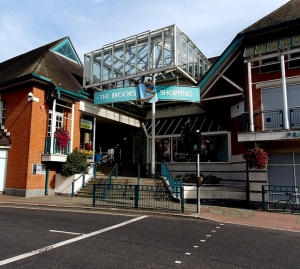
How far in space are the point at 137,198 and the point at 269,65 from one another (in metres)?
9.56

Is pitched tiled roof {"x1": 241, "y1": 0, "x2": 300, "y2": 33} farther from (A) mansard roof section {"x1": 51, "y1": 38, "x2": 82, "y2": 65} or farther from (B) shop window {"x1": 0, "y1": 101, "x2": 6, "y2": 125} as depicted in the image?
(B) shop window {"x1": 0, "y1": 101, "x2": 6, "y2": 125}

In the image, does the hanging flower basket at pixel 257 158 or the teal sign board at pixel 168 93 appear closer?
the hanging flower basket at pixel 257 158

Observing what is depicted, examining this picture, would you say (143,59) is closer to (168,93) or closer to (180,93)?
(168,93)

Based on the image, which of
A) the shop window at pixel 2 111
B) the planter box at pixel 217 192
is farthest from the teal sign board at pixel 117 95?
the planter box at pixel 217 192

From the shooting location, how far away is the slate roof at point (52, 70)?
1688 centimetres

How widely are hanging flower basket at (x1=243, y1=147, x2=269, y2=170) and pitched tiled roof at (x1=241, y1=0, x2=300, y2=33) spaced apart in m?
6.14

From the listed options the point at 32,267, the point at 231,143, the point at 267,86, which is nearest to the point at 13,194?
the point at 32,267

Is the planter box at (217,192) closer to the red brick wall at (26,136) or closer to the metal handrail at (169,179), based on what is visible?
the metal handrail at (169,179)

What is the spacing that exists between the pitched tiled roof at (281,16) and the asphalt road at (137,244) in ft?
33.1

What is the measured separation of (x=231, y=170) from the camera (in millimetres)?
17781

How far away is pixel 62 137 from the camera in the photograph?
16.3 m

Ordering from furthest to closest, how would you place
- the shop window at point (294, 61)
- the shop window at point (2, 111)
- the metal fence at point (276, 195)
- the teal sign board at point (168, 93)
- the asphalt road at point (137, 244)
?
the shop window at point (2, 111), the teal sign board at point (168, 93), the shop window at point (294, 61), the metal fence at point (276, 195), the asphalt road at point (137, 244)

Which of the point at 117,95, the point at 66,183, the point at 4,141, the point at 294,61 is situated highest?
the point at 294,61

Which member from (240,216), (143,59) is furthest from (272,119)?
(143,59)
